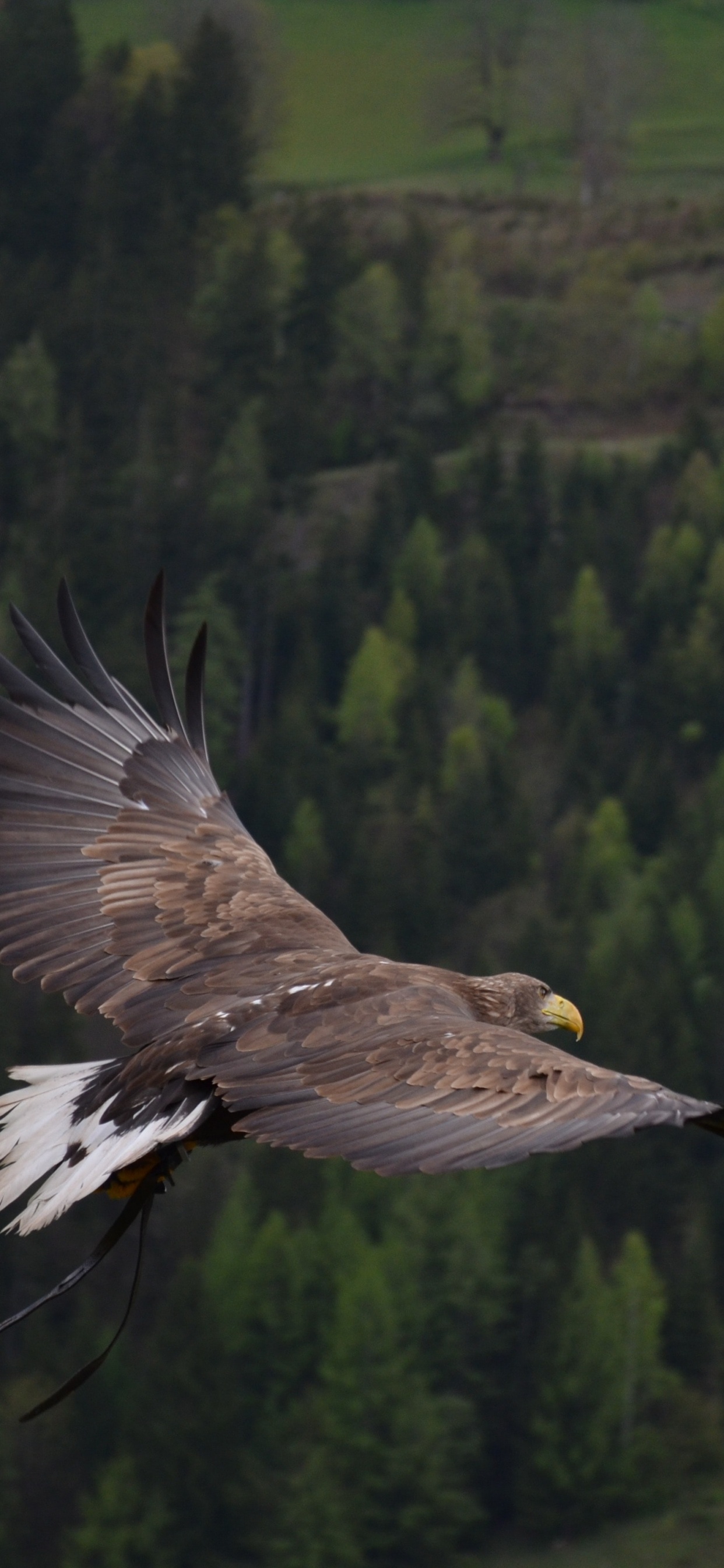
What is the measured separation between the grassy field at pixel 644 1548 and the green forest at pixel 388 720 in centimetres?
67

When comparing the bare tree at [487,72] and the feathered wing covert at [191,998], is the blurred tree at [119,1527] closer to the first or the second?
the bare tree at [487,72]

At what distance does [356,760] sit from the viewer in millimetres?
65500

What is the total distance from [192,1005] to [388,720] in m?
57.3

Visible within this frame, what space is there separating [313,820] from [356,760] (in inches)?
123

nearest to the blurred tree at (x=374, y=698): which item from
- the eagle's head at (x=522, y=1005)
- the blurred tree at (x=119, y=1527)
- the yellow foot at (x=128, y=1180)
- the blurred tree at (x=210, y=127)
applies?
the blurred tree at (x=210, y=127)

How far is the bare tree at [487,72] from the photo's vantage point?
7125 cm

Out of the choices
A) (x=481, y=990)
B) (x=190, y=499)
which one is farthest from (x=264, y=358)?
(x=481, y=990)

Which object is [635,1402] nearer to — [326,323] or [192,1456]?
[192,1456]

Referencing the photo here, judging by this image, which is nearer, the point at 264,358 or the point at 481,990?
the point at 481,990

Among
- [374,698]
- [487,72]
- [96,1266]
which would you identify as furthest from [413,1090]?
[487,72]

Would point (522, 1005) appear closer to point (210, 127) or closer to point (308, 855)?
point (308, 855)

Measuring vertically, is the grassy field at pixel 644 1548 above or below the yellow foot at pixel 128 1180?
below

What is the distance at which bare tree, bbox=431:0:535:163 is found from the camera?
71250 millimetres

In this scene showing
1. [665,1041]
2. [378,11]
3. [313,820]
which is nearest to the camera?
[665,1041]
